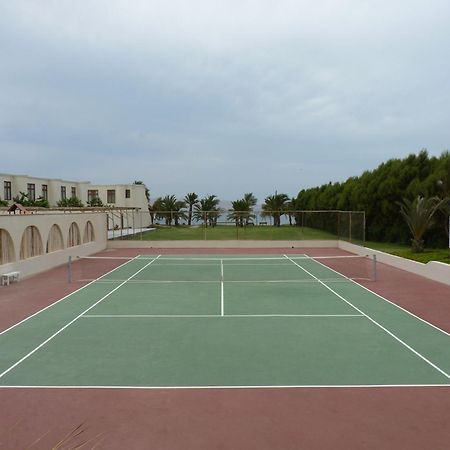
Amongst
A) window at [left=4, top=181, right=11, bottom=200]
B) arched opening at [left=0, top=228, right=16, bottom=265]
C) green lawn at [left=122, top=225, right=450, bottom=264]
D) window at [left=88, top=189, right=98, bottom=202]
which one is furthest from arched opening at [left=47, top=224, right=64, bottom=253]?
window at [left=88, top=189, right=98, bottom=202]

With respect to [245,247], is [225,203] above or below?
above

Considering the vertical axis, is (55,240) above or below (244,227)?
below

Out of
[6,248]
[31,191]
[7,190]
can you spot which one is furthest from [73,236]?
[31,191]

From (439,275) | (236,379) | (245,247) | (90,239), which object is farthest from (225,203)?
(236,379)

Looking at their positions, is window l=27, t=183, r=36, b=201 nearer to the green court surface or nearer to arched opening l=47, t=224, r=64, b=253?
arched opening l=47, t=224, r=64, b=253

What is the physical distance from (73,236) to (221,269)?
9.20 metres

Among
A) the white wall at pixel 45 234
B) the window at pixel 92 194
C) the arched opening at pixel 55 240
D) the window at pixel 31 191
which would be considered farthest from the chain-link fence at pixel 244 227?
the window at pixel 92 194

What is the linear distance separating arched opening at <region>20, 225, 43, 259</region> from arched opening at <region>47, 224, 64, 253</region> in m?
1.10

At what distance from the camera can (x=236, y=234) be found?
105ft

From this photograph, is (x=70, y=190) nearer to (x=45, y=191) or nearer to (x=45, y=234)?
(x=45, y=191)

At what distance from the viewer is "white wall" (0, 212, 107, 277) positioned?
58.4 ft
